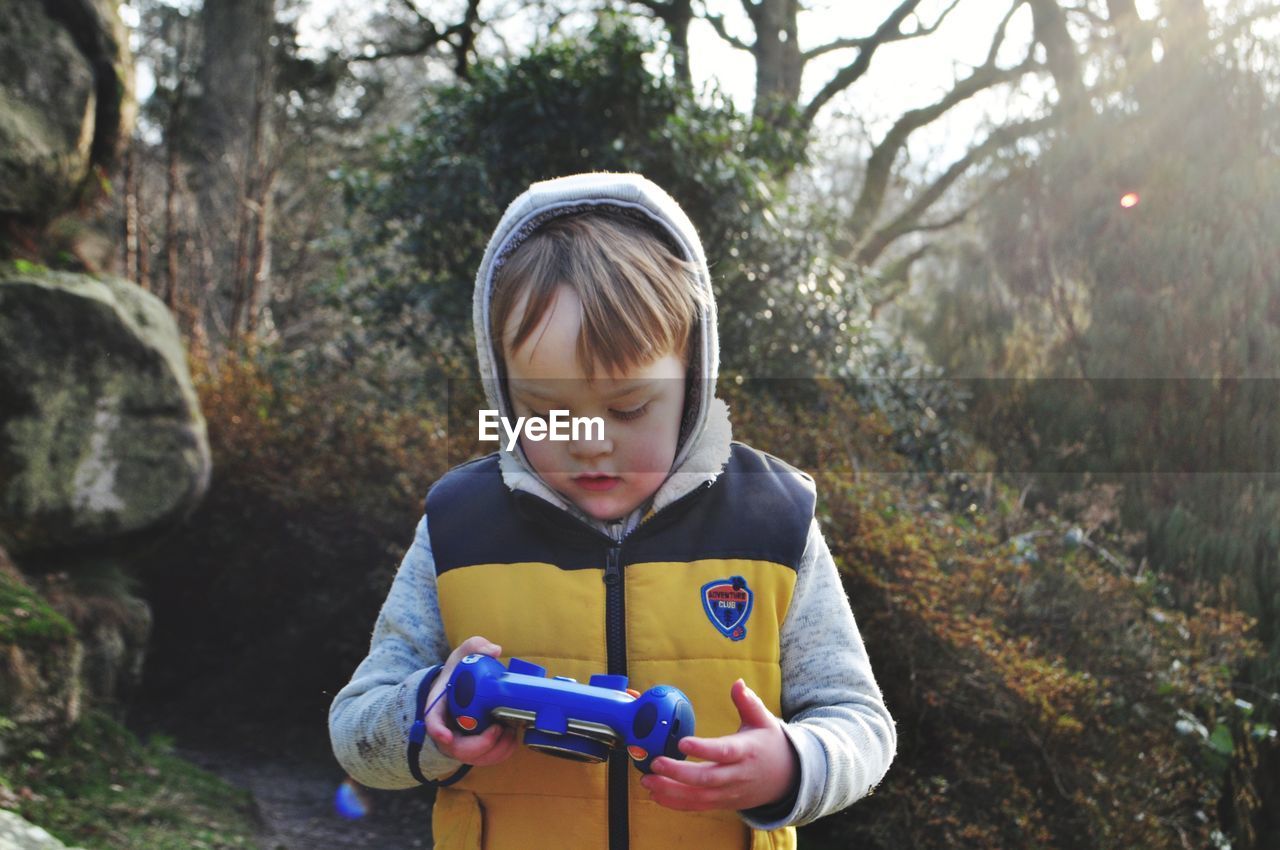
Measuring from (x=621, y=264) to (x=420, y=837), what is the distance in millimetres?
3514

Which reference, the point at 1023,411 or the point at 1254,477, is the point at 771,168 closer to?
the point at 1023,411

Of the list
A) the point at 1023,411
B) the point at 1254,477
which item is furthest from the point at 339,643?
the point at 1254,477

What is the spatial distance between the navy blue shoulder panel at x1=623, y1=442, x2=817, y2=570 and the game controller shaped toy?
0.31m

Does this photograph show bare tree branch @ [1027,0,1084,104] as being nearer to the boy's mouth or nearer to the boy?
the boy

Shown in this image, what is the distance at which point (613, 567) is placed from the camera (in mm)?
1590

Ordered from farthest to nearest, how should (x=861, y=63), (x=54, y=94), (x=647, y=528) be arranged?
(x=861, y=63) → (x=54, y=94) → (x=647, y=528)

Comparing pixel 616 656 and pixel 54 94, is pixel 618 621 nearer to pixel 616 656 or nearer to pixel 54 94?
pixel 616 656

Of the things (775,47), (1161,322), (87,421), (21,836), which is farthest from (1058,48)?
(21,836)

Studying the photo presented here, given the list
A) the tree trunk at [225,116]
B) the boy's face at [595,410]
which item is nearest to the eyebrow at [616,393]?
the boy's face at [595,410]

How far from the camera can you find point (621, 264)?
1541mm

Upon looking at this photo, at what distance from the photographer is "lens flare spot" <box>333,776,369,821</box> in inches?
180

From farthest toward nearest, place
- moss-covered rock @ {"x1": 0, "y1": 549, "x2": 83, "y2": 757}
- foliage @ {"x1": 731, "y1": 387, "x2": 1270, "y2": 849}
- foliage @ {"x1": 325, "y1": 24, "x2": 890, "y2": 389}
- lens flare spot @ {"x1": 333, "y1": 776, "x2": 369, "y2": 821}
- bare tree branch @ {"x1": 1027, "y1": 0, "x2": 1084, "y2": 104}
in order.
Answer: bare tree branch @ {"x1": 1027, "y1": 0, "x2": 1084, "y2": 104} → foliage @ {"x1": 325, "y1": 24, "x2": 890, "y2": 389} → lens flare spot @ {"x1": 333, "y1": 776, "x2": 369, "y2": 821} → moss-covered rock @ {"x1": 0, "y1": 549, "x2": 83, "y2": 757} → foliage @ {"x1": 731, "y1": 387, "x2": 1270, "y2": 849}

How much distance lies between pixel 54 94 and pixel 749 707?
4.79 metres

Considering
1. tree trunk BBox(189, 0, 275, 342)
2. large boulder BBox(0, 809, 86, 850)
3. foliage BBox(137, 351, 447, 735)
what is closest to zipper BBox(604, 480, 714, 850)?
large boulder BBox(0, 809, 86, 850)
